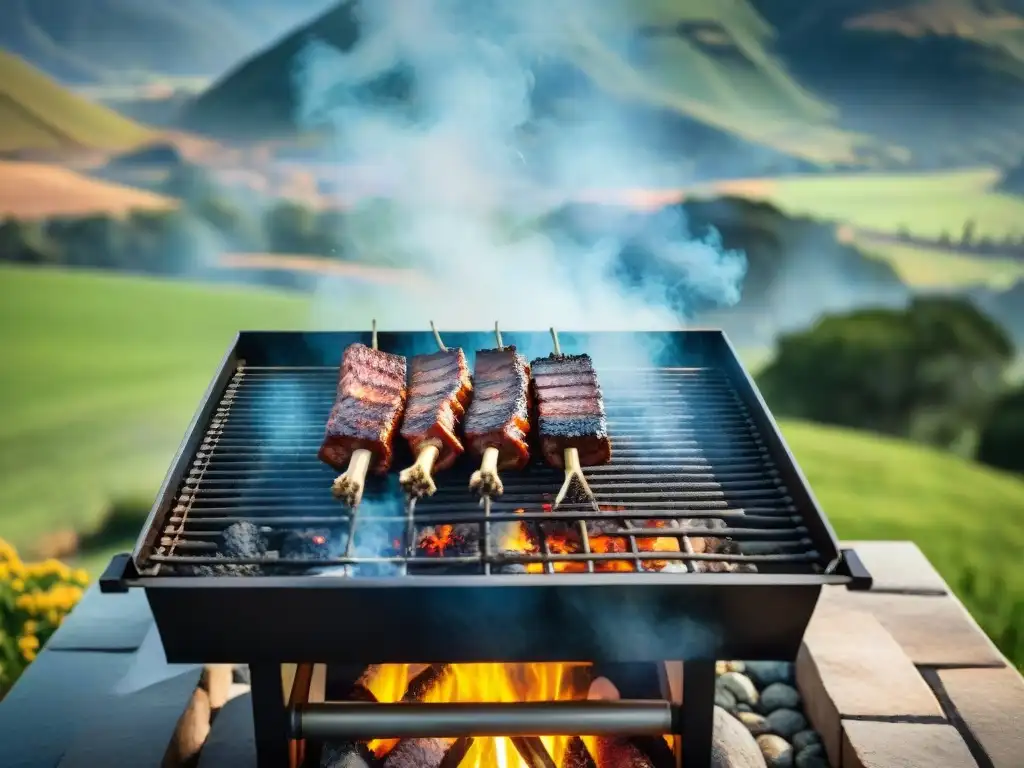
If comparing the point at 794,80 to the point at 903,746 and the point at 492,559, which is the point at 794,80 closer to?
the point at 903,746

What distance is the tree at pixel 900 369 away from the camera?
6.18m

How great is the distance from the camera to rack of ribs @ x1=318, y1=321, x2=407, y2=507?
2590 mm

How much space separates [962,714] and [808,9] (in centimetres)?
496

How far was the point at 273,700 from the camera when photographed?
2498mm

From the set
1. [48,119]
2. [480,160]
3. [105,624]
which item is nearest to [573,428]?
[105,624]

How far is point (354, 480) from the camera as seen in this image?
98.3 inches

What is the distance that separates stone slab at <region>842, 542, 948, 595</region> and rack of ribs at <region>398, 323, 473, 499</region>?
2079mm

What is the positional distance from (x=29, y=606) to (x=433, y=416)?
9.28 ft

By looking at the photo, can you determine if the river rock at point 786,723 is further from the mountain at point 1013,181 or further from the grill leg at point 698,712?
the mountain at point 1013,181

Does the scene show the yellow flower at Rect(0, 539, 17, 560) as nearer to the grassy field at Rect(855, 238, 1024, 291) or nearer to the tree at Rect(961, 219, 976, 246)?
the grassy field at Rect(855, 238, 1024, 291)

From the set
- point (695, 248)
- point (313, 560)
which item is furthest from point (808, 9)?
point (313, 560)

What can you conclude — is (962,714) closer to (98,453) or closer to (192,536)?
(192,536)

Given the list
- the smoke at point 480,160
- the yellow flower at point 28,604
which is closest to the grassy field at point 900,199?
the smoke at point 480,160

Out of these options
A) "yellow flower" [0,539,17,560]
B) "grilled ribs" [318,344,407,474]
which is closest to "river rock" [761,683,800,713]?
"grilled ribs" [318,344,407,474]
